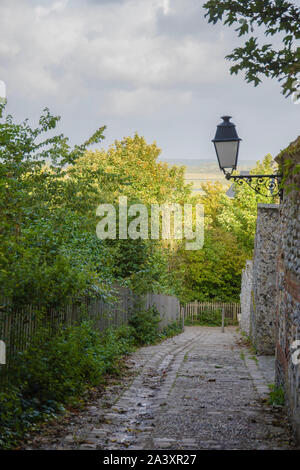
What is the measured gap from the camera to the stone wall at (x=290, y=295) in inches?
210

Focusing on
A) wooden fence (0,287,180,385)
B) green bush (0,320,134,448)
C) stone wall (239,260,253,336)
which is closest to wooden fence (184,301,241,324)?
stone wall (239,260,253,336)

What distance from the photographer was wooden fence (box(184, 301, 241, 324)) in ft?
113

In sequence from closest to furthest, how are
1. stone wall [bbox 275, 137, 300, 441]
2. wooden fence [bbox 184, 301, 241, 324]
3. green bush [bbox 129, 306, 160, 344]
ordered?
stone wall [bbox 275, 137, 300, 441] → green bush [bbox 129, 306, 160, 344] → wooden fence [bbox 184, 301, 241, 324]

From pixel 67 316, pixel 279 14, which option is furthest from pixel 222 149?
pixel 67 316

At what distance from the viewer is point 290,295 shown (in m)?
5.96

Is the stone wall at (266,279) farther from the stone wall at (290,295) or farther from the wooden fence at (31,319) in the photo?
the stone wall at (290,295)

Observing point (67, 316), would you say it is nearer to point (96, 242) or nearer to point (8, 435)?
point (8, 435)

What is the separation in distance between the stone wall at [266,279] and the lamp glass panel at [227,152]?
135 inches

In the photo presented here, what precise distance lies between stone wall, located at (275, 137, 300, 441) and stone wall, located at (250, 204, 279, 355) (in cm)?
459

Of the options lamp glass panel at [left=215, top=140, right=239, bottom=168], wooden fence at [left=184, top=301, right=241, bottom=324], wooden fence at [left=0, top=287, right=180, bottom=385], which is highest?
lamp glass panel at [left=215, top=140, right=239, bottom=168]

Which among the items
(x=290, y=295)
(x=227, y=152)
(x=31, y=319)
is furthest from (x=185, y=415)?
(x=227, y=152)

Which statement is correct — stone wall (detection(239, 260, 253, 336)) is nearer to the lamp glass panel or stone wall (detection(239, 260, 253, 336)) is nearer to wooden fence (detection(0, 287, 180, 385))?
wooden fence (detection(0, 287, 180, 385))

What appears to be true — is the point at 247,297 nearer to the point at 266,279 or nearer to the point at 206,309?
the point at 266,279

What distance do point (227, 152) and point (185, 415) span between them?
15.7ft
